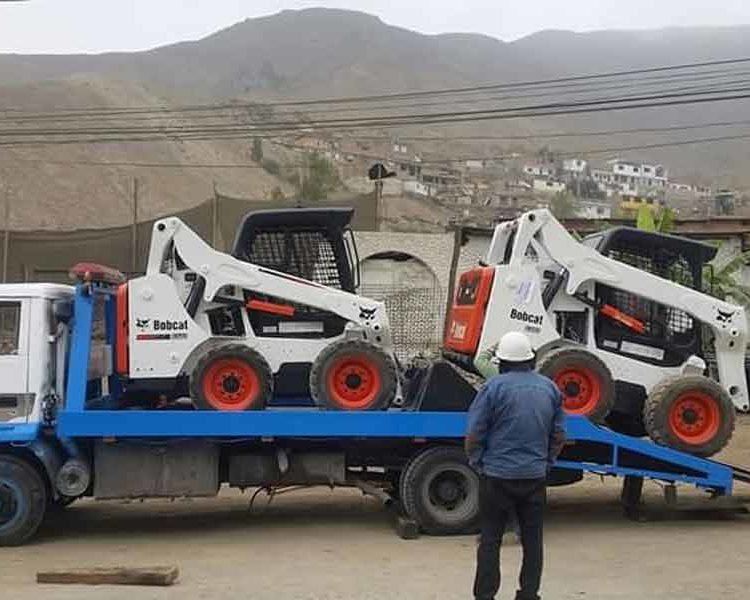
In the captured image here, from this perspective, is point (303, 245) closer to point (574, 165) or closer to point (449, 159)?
point (449, 159)

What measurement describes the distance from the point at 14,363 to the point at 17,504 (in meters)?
1.14

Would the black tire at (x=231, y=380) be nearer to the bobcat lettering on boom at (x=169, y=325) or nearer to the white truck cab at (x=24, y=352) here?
the bobcat lettering on boom at (x=169, y=325)

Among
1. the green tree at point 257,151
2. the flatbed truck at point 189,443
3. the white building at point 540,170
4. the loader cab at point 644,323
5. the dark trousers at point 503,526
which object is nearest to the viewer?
the dark trousers at point 503,526

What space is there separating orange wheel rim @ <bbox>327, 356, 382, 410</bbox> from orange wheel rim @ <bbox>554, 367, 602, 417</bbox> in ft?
5.21

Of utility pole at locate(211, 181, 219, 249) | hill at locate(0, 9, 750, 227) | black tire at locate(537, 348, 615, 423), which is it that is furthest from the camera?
hill at locate(0, 9, 750, 227)

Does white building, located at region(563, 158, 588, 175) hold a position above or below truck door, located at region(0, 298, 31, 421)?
above

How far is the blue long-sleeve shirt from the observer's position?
6.75m

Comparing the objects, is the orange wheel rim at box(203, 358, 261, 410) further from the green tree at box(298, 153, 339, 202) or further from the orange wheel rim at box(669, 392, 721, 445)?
the green tree at box(298, 153, 339, 202)

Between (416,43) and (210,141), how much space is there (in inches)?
3935

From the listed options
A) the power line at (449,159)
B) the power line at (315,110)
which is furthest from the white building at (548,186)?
the power line at (449,159)

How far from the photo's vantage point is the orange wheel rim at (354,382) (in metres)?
9.88

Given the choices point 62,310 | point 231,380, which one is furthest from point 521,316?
point 62,310

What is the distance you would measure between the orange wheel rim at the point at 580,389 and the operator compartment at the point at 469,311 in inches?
32.4

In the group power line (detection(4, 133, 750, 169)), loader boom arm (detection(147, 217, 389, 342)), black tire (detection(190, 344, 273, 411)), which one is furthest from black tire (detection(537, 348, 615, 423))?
power line (detection(4, 133, 750, 169))
